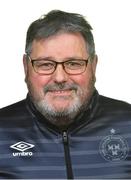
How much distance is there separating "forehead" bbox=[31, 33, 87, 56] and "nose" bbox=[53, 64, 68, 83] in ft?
0.22

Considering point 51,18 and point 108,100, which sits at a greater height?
point 51,18

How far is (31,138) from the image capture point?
255 centimetres

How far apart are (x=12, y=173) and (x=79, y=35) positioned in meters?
0.71

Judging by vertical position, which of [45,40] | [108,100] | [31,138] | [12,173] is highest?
[45,40]

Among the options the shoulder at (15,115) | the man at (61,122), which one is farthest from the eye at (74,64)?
the shoulder at (15,115)

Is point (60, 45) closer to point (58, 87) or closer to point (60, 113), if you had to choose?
point (58, 87)

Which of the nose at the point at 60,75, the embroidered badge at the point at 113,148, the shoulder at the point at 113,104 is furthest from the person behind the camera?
the shoulder at the point at 113,104

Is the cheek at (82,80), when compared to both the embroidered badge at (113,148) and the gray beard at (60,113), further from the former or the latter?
the embroidered badge at (113,148)

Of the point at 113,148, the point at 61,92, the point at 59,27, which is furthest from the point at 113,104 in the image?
the point at 59,27

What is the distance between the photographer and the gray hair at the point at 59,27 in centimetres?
252

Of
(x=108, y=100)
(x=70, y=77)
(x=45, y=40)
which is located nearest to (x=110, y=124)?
(x=108, y=100)

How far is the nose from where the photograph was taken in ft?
8.05

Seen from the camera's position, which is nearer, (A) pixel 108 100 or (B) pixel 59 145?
(B) pixel 59 145

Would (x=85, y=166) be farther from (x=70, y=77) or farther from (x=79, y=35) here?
(x=79, y=35)
